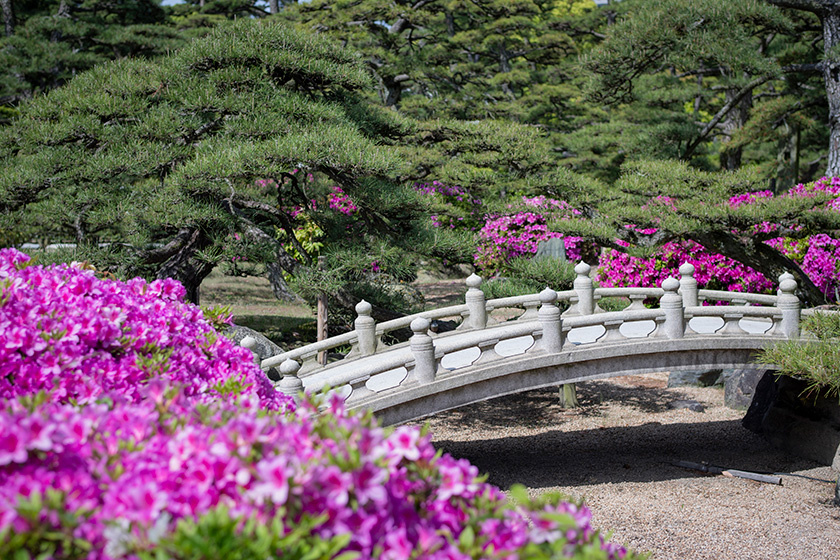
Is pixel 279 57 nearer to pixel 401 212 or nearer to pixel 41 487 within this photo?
pixel 401 212

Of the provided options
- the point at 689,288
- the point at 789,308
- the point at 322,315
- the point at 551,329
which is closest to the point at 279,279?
the point at 322,315

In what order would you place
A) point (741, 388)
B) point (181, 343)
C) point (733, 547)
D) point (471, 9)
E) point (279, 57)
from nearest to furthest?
point (181, 343), point (733, 547), point (279, 57), point (741, 388), point (471, 9)

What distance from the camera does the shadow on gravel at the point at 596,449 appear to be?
909 centimetres

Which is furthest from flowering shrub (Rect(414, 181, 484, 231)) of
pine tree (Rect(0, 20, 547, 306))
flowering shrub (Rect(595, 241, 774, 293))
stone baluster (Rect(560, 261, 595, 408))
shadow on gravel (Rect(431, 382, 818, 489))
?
shadow on gravel (Rect(431, 382, 818, 489))

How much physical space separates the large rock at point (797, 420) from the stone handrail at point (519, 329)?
97 centimetres

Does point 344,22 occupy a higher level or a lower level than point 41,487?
higher

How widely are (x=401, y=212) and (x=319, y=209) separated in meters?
1.91

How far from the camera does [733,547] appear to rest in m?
6.74

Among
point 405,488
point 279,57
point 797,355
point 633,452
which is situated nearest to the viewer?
point 405,488

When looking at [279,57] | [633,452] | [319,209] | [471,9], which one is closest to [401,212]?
[319,209]

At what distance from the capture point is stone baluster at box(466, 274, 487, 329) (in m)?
10.3

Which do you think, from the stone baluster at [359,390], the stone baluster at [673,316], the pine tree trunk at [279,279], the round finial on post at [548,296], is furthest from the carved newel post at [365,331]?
the stone baluster at [673,316]

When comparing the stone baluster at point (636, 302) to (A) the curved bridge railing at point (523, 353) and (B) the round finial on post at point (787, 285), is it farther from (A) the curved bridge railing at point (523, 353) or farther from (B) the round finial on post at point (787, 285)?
(B) the round finial on post at point (787, 285)

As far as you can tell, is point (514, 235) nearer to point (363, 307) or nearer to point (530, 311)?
point (530, 311)
